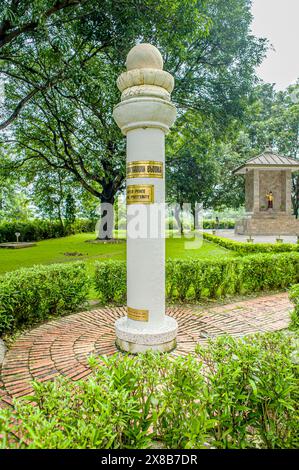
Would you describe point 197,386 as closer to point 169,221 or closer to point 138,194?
point 138,194

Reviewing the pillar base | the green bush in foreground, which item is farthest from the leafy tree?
the green bush in foreground

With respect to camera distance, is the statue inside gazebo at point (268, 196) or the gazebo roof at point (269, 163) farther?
the statue inside gazebo at point (268, 196)

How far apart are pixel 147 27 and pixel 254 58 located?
21.3ft

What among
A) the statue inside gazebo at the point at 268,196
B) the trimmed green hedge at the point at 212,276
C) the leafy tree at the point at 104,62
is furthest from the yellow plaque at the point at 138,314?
the statue inside gazebo at the point at 268,196

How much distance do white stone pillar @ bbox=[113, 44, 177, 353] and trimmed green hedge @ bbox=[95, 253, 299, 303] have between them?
2089mm

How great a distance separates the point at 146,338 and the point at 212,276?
299 centimetres

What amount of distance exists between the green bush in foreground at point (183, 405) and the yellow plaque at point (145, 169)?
2.02 meters

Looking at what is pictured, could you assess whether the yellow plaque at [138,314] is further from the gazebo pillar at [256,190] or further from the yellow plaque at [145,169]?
the gazebo pillar at [256,190]

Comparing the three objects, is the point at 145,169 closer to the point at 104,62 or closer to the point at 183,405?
the point at 183,405

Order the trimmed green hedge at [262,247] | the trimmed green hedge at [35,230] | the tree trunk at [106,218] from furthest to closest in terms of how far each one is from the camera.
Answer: the trimmed green hedge at [35,230], the tree trunk at [106,218], the trimmed green hedge at [262,247]

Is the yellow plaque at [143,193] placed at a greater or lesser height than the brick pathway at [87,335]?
greater

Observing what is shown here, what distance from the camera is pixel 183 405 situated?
200 centimetres

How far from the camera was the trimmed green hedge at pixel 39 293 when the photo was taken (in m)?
4.32
